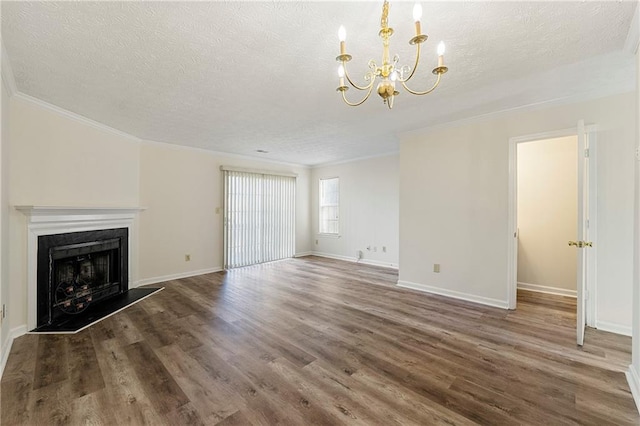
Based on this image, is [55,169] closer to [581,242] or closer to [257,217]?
[257,217]

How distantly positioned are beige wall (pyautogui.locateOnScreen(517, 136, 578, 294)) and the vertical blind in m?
4.83

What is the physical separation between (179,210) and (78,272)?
69.9 inches

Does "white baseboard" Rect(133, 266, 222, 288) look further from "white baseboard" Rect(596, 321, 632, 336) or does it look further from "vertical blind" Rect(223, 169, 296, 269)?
"white baseboard" Rect(596, 321, 632, 336)

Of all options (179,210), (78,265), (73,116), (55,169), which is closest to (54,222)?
(55,169)

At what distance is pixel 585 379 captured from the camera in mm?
2002

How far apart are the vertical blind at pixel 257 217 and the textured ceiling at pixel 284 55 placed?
239 centimetres

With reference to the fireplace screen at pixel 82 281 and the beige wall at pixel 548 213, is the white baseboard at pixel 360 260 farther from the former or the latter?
the fireplace screen at pixel 82 281

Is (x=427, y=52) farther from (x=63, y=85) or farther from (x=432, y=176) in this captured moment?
(x=63, y=85)

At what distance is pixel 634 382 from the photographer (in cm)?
186

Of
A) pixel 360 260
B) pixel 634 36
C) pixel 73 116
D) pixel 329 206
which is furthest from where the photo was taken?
pixel 329 206

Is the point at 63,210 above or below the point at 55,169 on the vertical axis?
below

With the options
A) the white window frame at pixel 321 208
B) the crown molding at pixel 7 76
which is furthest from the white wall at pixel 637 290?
the white window frame at pixel 321 208

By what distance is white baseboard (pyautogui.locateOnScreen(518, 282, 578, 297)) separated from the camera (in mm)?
3954

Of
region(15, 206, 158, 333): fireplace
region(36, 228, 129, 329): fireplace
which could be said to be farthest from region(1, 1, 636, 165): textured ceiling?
region(36, 228, 129, 329): fireplace
